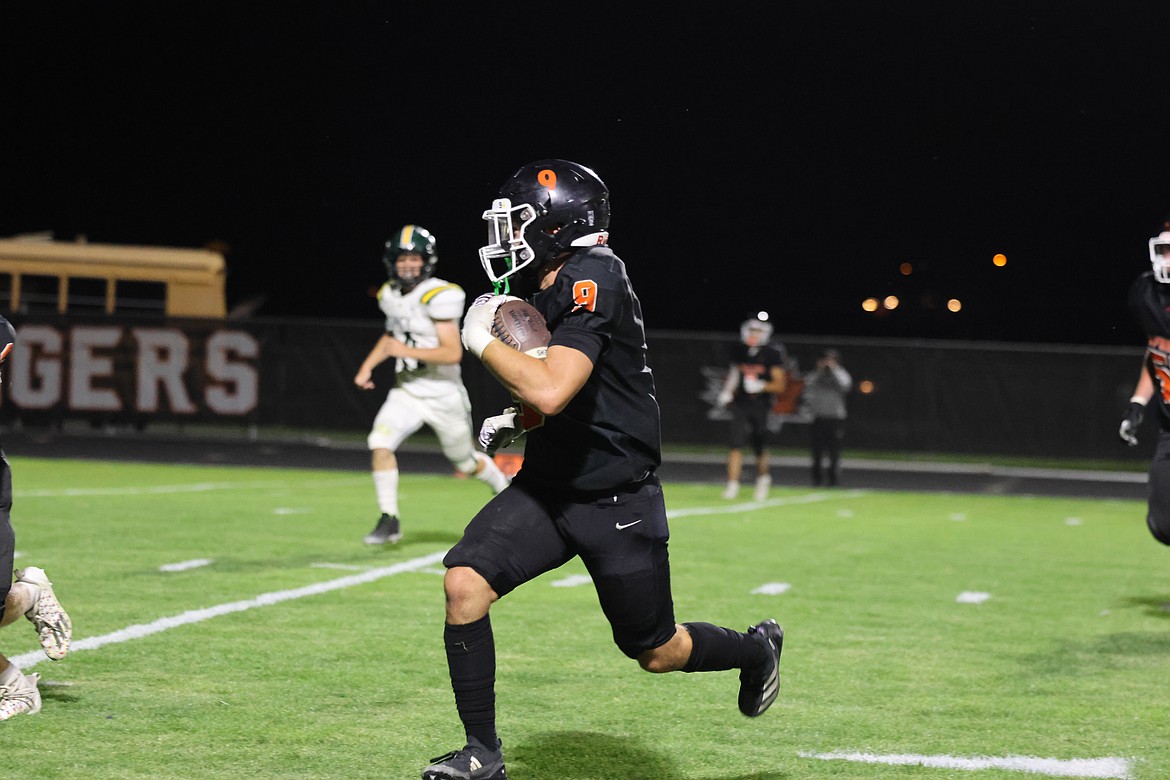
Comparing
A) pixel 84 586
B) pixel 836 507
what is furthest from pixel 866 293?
pixel 84 586

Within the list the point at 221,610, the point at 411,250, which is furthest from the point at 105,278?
the point at 221,610

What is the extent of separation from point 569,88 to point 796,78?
219 inches

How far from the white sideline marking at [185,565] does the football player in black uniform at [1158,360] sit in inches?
218

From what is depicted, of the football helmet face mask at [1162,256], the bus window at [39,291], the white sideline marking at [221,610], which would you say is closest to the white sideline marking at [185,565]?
the white sideline marking at [221,610]

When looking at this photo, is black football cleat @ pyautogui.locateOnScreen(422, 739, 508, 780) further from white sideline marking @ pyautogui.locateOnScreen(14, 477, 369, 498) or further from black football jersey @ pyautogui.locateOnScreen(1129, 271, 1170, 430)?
white sideline marking @ pyautogui.locateOnScreen(14, 477, 369, 498)

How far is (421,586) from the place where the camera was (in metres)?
8.05

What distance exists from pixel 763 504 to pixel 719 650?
1110 centimetres

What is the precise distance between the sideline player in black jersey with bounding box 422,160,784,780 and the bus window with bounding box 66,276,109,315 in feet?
74.8

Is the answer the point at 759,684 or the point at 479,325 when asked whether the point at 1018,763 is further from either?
the point at 479,325

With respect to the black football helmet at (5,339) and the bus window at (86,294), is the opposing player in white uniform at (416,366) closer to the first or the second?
the black football helmet at (5,339)

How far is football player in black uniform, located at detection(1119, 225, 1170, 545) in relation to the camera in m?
7.44

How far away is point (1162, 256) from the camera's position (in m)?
7.41

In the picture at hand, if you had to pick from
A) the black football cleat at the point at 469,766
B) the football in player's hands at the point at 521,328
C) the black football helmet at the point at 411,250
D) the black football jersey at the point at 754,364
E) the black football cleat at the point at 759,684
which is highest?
the black football helmet at the point at 411,250

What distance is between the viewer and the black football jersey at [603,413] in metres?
3.96
